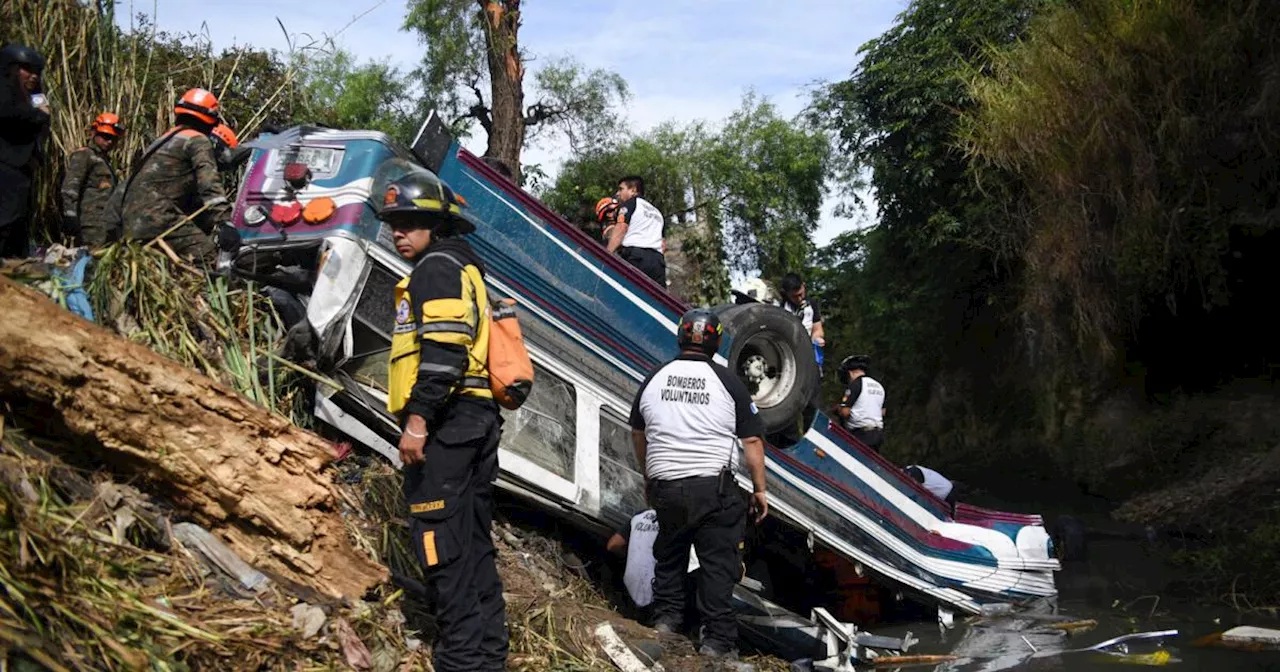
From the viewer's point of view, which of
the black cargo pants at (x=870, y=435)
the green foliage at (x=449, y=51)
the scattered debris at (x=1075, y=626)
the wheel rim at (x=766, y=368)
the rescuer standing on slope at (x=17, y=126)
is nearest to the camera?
the rescuer standing on slope at (x=17, y=126)

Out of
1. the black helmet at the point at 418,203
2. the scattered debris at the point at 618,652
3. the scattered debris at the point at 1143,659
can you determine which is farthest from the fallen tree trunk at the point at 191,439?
the scattered debris at the point at 1143,659

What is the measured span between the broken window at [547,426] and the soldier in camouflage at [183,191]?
160cm

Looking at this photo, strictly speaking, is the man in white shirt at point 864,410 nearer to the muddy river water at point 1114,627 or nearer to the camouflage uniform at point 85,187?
the muddy river water at point 1114,627

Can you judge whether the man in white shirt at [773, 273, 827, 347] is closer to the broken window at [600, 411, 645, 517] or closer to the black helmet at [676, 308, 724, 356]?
the broken window at [600, 411, 645, 517]

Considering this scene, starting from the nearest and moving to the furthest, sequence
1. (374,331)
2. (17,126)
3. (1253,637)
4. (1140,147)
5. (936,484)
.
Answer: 1. (374,331)
2. (17,126)
3. (1253,637)
4. (936,484)
5. (1140,147)

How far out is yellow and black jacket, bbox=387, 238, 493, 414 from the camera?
12.7ft

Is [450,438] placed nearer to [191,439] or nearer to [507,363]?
[507,363]

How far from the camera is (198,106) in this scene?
5.51m

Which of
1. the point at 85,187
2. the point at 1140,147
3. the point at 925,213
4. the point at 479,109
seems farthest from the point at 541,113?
the point at 85,187

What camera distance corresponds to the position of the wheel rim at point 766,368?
6242mm

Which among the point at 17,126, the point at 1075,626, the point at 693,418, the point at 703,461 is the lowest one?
the point at 1075,626

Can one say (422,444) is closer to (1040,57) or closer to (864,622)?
(864,622)

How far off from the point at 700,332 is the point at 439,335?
5.31 feet

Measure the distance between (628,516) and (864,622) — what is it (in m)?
2.28
